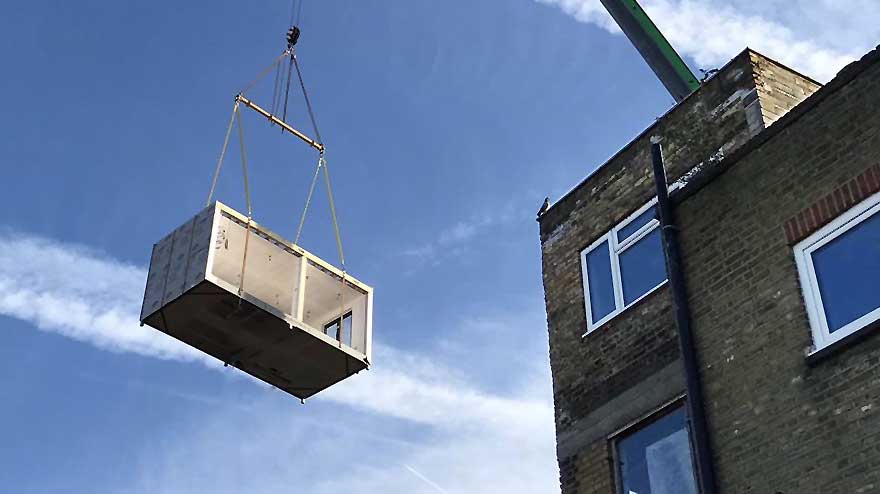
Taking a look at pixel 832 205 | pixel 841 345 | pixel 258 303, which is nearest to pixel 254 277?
pixel 258 303

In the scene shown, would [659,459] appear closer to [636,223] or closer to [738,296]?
[738,296]

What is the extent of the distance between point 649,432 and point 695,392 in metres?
1.00

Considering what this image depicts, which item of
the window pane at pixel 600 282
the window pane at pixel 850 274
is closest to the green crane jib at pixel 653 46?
the window pane at pixel 600 282

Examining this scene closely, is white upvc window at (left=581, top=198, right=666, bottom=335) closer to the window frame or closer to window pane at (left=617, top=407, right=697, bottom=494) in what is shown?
the window frame

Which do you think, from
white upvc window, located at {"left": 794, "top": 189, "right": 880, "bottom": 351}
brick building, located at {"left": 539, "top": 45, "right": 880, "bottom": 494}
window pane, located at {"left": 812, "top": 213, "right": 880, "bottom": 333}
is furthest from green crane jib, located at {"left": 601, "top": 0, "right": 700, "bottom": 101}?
window pane, located at {"left": 812, "top": 213, "right": 880, "bottom": 333}

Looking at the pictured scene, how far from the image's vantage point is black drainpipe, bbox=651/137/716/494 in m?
10.2

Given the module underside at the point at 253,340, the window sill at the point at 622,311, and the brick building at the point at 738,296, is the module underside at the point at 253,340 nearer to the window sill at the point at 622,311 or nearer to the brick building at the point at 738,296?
the brick building at the point at 738,296

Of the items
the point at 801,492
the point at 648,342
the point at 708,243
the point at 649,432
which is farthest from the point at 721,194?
the point at 801,492

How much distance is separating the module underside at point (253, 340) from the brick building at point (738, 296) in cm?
289

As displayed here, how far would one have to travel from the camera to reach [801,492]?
9.21 meters

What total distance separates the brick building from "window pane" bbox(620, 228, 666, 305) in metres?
0.02

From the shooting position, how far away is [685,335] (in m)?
11.1

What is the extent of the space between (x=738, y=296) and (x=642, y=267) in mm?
1892

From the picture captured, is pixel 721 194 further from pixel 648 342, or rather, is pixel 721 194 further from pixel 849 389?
pixel 849 389
